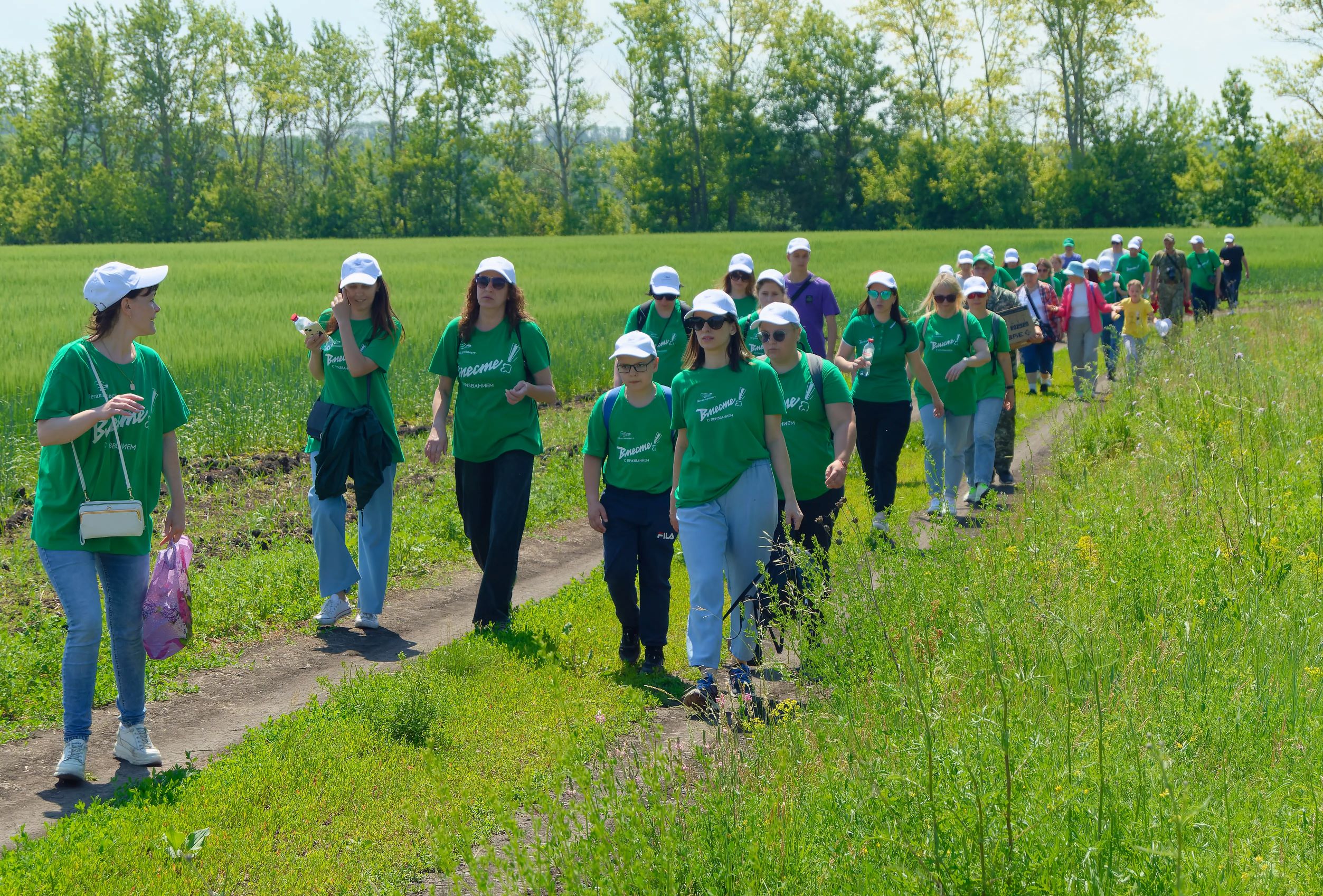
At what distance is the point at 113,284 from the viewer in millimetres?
5281

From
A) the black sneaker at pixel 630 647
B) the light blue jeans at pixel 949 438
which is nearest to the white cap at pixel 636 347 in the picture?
the black sneaker at pixel 630 647

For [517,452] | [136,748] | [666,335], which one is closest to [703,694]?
[517,452]

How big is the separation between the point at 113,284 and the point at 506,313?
102 inches

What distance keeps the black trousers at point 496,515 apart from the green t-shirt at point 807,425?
1.61 meters

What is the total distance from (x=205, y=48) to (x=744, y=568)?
87856 millimetres

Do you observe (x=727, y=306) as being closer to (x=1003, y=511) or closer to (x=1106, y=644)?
(x=1106, y=644)

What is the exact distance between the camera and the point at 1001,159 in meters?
75.2

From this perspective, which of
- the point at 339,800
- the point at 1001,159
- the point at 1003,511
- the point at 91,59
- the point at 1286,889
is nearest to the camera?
the point at 1286,889

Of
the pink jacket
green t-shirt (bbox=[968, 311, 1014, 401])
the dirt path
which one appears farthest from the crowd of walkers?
the pink jacket

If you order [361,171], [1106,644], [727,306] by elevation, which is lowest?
[1106,644]

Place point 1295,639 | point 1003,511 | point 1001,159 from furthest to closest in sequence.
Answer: point 1001,159 → point 1003,511 → point 1295,639

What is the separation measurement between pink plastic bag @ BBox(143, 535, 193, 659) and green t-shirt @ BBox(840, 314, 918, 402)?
224 inches

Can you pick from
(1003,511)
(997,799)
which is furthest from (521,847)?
(1003,511)

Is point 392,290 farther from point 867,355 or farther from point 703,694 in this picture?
point 703,694
